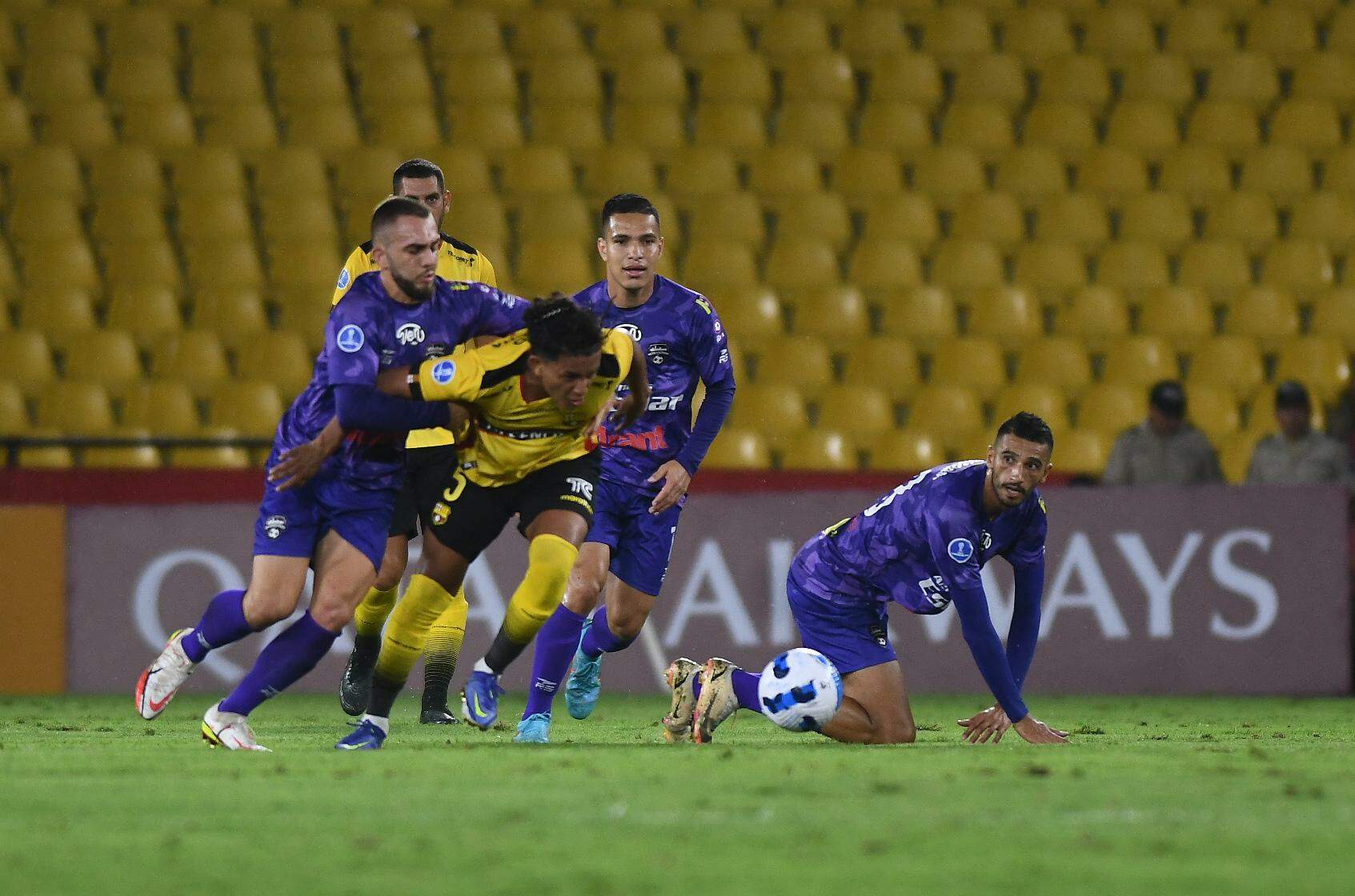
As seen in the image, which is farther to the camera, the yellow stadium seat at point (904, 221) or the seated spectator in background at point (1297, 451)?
the yellow stadium seat at point (904, 221)

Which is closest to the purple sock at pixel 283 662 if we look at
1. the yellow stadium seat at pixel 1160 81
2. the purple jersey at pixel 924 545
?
the purple jersey at pixel 924 545

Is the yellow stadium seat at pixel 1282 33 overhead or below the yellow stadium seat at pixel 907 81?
overhead

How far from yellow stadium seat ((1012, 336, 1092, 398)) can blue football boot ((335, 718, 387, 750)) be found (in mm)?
7478

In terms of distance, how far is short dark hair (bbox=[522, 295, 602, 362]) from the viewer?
20.9ft

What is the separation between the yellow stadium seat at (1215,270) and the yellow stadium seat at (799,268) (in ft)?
8.45

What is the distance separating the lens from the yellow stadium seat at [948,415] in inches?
500

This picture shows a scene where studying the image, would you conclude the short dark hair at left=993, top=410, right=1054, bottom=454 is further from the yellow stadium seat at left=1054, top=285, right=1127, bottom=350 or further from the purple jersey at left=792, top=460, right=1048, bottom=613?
the yellow stadium seat at left=1054, top=285, right=1127, bottom=350

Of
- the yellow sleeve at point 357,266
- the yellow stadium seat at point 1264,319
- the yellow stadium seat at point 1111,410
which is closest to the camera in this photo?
the yellow sleeve at point 357,266

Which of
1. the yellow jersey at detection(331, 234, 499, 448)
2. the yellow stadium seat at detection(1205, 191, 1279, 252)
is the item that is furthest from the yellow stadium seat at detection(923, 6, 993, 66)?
the yellow jersey at detection(331, 234, 499, 448)

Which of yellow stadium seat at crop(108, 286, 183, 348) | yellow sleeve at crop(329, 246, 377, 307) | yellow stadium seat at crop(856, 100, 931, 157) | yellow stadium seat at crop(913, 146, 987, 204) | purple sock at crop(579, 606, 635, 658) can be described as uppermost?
yellow stadium seat at crop(856, 100, 931, 157)

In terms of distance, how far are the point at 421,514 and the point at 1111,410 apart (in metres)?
6.63

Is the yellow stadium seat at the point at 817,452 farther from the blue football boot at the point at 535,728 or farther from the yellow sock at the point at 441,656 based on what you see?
the blue football boot at the point at 535,728

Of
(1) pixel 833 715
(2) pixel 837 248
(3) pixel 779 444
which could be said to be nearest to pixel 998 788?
(1) pixel 833 715

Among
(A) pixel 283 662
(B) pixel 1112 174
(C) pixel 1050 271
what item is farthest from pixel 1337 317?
(A) pixel 283 662
